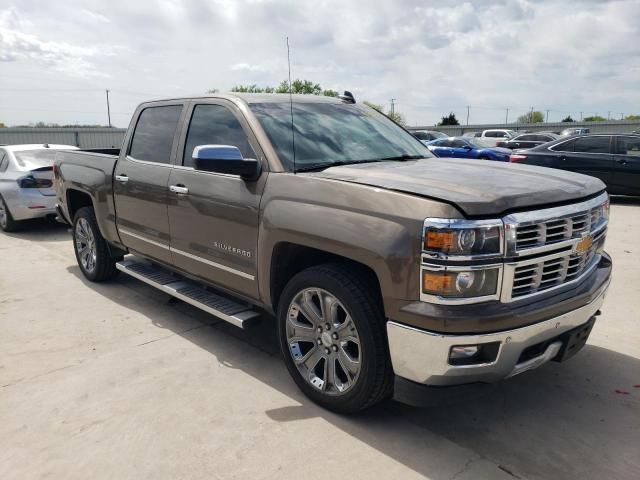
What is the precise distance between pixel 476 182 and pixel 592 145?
33.0 feet

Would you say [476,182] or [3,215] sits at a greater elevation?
[476,182]

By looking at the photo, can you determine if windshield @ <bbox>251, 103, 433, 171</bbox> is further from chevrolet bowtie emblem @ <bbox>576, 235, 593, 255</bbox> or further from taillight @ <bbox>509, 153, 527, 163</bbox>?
taillight @ <bbox>509, 153, 527, 163</bbox>

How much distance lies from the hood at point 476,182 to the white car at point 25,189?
21.9 feet

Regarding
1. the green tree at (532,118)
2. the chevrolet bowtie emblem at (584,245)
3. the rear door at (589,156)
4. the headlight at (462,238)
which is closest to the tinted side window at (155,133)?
the headlight at (462,238)

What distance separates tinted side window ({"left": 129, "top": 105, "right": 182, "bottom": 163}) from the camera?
14.3 feet

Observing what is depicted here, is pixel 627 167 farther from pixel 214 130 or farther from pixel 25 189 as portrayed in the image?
pixel 25 189

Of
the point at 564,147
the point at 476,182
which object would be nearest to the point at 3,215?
the point at 476,182

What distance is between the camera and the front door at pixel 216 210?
3.46 meters

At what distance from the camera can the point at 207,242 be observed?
381 cm

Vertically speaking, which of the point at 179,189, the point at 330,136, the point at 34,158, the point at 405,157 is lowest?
the point at 179,189

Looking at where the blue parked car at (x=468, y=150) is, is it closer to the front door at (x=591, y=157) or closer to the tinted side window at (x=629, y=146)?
the front door at (x=591, y=157)

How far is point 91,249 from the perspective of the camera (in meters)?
5.72

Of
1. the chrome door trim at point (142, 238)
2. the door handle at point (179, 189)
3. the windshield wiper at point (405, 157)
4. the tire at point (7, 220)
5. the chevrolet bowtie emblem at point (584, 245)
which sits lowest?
the tire at point (7, 220)

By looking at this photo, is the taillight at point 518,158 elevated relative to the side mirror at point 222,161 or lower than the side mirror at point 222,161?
lower
